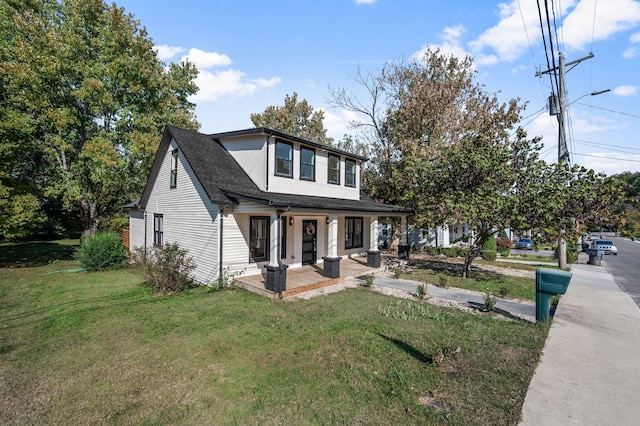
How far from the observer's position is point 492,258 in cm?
1920

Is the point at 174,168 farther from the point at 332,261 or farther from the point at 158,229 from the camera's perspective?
the point at 332,261

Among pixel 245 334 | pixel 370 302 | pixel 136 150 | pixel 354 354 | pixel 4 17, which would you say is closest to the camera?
pixel 354 354

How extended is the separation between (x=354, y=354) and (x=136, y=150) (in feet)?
61.0

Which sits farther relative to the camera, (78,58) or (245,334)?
(78,58)

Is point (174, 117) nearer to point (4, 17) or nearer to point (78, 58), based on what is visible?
point (78, 58)

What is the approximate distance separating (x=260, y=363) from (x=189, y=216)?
27.9 ft

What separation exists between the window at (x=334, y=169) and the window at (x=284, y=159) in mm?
2775

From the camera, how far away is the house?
1052 centimetres

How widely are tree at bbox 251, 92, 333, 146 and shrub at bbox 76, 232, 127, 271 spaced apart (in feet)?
87.9

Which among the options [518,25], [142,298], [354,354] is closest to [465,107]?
[518,25]

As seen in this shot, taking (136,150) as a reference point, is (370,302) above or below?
below

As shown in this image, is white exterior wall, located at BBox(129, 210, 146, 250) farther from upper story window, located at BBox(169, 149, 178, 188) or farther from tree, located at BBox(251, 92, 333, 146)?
tree, located at BBox(251, 92, 333, 146)

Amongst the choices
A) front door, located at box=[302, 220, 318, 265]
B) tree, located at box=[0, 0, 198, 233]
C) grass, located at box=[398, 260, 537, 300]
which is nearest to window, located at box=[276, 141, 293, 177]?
front door, located at box=[302, 220, 318, 265]

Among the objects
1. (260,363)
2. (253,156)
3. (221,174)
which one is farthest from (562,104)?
(260,363)
